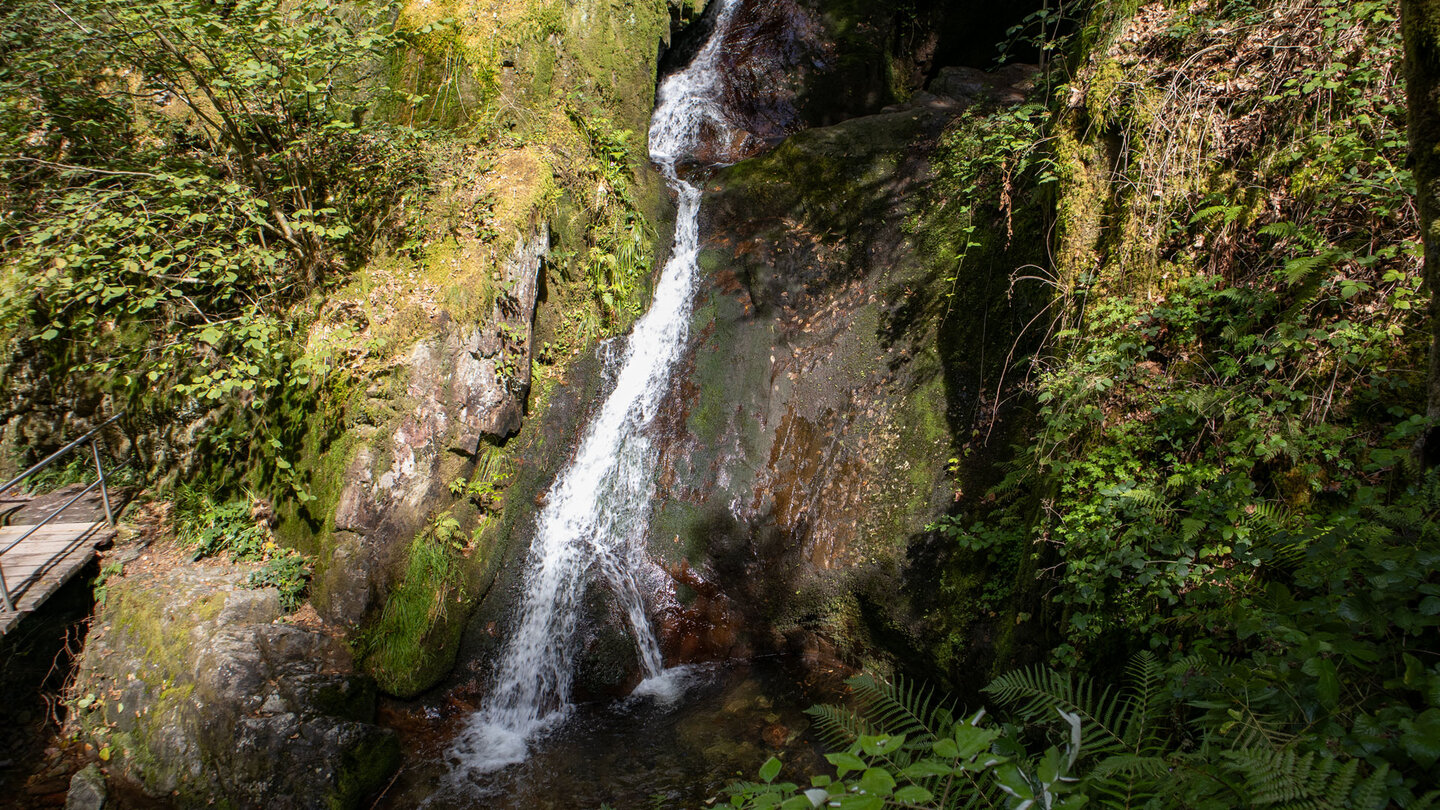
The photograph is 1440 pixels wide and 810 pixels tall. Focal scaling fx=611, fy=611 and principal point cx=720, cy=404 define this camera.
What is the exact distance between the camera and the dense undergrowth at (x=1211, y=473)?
1.62 meters

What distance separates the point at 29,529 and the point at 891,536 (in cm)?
814

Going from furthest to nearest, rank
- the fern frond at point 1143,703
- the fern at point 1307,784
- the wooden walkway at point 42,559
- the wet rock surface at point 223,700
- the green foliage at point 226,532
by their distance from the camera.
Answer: the green foliage at point 226,532 → the wooden walkway at point 42,559 → the wet rock surface at point 223,700 → the fern frond at point 1143,703 → the fern at point 1307,784

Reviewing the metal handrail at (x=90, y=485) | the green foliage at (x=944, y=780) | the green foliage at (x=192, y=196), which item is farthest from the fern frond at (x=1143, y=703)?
the metal handrail at (x=90, y=485)

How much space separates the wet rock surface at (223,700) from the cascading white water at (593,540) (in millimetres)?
916

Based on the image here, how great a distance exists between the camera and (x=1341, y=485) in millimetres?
2658

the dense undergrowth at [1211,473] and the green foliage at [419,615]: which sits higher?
the dense undergrowth at [1211,473]

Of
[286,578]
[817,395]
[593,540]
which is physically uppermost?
[817,395]

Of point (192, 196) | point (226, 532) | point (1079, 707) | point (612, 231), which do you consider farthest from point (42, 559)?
point (1079, 707)

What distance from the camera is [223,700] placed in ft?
15.1

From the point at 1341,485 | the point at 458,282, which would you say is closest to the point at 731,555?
the point at 458,282

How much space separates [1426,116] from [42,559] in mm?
9089

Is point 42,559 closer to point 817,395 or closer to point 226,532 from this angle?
point 226,532

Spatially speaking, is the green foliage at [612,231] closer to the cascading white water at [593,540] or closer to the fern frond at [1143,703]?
the cascading white water at [593,540]

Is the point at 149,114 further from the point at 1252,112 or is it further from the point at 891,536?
the point at 1252,112
